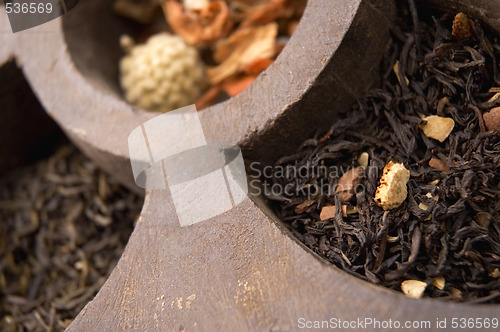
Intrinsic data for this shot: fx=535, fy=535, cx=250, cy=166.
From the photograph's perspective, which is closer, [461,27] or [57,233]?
[461,27]

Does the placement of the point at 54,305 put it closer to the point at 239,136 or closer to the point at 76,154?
the point at 76,154

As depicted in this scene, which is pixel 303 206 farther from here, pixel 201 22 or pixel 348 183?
pixel 201 22

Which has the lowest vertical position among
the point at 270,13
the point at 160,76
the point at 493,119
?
the point at 160,76

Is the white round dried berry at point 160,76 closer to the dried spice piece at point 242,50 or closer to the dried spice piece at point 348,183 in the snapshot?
the dried spice piece at point 242,50

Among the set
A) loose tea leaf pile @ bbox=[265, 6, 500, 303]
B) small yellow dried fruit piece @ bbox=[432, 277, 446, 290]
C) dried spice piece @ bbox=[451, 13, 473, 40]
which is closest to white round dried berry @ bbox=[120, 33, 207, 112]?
loose tea leaf pile @ bbox=[265, 6, 500, 303]

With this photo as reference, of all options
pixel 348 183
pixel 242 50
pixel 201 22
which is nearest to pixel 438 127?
pixel 348 183

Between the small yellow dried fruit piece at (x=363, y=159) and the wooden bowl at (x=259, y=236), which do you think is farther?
the small yellow dried fruit piece at (x=363, y=159)

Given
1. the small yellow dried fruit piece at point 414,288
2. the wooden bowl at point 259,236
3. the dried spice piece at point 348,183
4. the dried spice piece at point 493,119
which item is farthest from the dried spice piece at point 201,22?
the small yellow dried fruit piece at point 414,288
